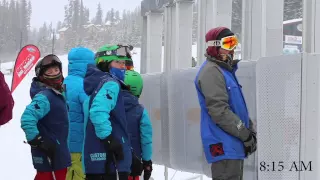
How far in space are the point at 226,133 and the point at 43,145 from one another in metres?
1.64

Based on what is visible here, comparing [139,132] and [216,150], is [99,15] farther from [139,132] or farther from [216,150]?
[216,150]

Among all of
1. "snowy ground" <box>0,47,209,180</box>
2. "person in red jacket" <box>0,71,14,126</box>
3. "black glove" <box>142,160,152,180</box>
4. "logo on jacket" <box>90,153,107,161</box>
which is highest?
"person in red jacket" <box>0,71,14,126</box>

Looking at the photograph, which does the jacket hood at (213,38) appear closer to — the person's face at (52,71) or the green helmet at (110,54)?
the green helmet at (110,54)

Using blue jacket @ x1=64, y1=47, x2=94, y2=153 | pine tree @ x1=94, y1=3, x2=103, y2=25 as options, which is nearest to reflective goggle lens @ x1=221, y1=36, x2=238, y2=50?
blue jacket @ x1=64, y1=47, x2=94, y2=153

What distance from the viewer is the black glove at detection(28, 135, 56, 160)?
14.5 ft

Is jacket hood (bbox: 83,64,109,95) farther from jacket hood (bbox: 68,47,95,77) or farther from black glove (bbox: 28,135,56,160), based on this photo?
jacket hood (bbox: 68,47,95,77)

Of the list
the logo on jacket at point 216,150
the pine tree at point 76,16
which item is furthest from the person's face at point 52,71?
the pine tree at point 76,16

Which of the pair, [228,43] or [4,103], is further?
[228,43]

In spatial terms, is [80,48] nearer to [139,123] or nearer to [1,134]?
[139,123]

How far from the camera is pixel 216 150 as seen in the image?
3916 millimetres

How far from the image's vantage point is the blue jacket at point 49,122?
4.52 metres

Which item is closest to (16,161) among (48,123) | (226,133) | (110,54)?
(48,123)

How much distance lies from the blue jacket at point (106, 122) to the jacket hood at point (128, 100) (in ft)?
1.76

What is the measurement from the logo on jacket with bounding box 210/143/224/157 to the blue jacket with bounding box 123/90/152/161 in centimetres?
121
